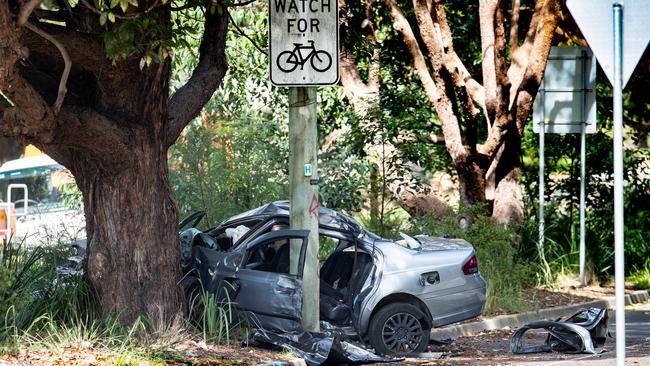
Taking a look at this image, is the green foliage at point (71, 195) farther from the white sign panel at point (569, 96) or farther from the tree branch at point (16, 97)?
the tree branch at point (16, 97)

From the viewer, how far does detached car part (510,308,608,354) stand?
11.8 m

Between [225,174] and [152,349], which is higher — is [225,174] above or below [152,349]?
above

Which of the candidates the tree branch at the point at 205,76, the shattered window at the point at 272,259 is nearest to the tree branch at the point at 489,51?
the shattered window at the point at 272,259

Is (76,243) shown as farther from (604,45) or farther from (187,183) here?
(604,45)

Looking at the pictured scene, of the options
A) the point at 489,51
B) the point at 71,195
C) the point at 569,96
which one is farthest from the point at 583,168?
the point at 71,195

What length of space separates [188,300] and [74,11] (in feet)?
10.4

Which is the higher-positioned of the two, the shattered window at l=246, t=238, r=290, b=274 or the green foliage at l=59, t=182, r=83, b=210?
the green foliage at l=59, t=182, r=83, b=210

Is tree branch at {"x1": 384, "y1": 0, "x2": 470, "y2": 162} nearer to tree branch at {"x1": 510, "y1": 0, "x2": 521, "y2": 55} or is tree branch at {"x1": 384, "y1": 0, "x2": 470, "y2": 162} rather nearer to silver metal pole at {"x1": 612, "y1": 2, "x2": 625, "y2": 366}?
tree branch at {"x1": 510, "y1": 0, "x2": 521, "y2": 55}

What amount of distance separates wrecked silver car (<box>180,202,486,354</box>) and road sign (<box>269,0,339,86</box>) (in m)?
1.61

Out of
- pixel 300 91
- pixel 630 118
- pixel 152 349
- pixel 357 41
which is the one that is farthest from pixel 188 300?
pixel 630 118

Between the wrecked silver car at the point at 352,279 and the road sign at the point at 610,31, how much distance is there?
15.3 ft

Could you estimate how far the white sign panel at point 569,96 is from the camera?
18.1 m

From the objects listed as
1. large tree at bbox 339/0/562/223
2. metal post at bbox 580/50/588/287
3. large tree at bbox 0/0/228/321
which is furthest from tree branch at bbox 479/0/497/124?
large tree at bbox 0/0/228/321

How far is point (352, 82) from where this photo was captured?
1856cm
